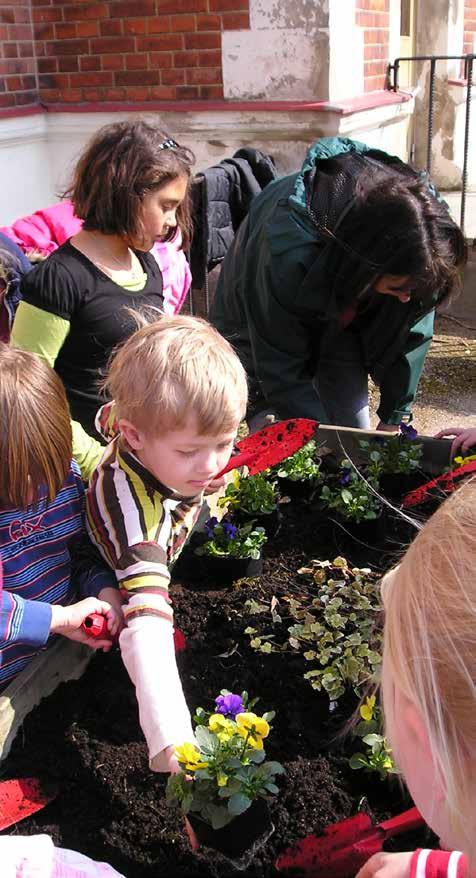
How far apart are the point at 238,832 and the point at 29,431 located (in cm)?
77

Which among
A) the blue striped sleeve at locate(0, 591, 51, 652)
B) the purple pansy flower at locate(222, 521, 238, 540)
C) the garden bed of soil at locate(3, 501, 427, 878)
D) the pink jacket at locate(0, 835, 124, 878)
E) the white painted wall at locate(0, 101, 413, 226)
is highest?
the white painted wall at locate(0, 101, 413, 226)

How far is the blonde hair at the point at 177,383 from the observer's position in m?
1.61

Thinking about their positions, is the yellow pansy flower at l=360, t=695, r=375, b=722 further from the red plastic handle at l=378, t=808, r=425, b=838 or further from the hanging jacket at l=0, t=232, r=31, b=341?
the hanging jacket at l=0, t=232, r=31, b=341

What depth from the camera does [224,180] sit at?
4262 mm

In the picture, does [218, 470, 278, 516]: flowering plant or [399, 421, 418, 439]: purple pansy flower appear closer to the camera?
[218, 470, 278, 516]: flowering plant

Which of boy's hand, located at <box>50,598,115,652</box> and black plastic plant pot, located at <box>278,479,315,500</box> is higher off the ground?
boy's hand, located at <box>50,598,115,652</box>

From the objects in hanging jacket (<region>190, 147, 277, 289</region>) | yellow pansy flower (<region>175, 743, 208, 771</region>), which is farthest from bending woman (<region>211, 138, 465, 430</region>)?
yellow pansy flower (<region>175, 743, 208, 771</region>)

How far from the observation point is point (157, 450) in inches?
64.7

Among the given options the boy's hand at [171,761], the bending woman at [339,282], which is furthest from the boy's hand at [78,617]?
the bending woman at [339,282]

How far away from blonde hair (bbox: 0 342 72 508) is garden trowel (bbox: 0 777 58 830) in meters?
0.50

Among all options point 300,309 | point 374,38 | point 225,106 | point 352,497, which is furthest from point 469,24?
point 352,497

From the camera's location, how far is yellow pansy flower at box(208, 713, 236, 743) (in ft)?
4.36

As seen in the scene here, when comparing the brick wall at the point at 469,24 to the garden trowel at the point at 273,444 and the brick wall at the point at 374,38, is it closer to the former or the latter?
the brick wall at the point at 374,38

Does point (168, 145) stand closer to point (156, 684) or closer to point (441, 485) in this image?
point (441, 485)
